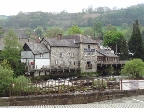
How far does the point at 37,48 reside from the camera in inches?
2073

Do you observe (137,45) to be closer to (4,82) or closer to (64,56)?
(64,56)

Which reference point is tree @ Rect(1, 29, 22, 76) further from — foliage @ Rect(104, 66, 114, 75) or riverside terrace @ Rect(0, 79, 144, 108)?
foliage @ Rect(104, 66, 114, 75)

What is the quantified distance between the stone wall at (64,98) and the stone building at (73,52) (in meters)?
29.3

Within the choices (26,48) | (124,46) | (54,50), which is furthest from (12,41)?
(124,46)

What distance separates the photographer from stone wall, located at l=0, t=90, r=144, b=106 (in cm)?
2298

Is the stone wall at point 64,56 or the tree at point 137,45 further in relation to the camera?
the tree at point 137,45

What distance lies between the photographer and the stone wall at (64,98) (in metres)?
23.0

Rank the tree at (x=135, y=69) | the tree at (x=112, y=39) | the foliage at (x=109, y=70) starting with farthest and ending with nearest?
the tree at (x=112, y=39), the foliage at (x=109, y=70), the tree at (x=135, y=69)

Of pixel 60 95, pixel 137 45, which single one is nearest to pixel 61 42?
pixel 137 45

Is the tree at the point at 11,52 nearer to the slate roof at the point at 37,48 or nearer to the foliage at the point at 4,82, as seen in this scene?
the slate roof at the point at 37,48

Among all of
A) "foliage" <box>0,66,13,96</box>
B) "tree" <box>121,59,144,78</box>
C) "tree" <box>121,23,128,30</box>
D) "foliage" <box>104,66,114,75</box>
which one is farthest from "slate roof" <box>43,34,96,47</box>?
"tree" <box>121,23,128,30</box>

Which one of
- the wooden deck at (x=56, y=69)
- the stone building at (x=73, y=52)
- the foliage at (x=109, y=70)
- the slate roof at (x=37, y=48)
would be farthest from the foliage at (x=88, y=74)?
the slate roof at (x=37, y=48)

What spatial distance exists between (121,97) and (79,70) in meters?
31.0

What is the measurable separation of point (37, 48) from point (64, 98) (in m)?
29.7
